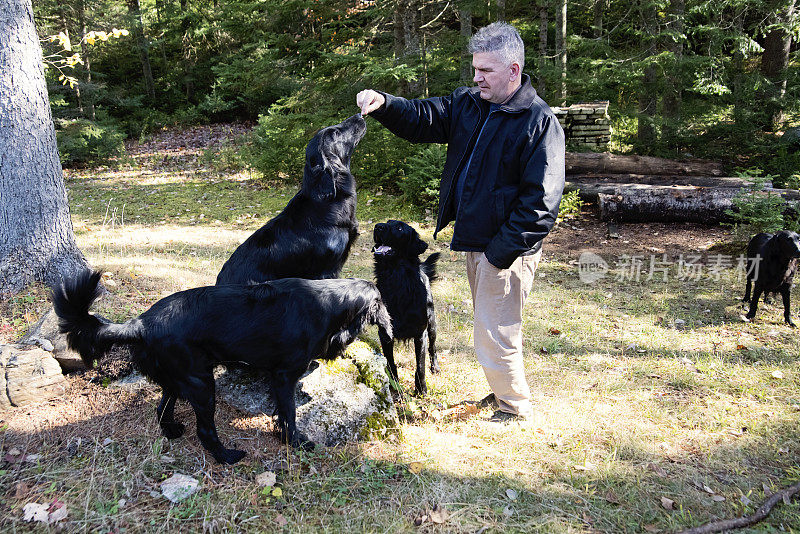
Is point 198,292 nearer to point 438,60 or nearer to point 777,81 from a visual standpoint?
point 438,60

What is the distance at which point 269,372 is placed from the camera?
3.14 meters

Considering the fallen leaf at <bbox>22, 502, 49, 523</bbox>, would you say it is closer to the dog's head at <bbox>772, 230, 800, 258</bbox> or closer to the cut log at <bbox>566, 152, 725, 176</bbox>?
the dog's head at <bbox>772, 230, 800, 258</bbox>

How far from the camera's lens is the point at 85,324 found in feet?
9.15

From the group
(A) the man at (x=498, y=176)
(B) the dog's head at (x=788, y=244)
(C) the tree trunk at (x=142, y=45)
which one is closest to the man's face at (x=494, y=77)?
(A) the man at (x=498, y=176)

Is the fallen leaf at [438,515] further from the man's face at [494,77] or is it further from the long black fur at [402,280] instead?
the man's face at [494,77]

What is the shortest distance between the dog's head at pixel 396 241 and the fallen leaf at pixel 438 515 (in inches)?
74.2

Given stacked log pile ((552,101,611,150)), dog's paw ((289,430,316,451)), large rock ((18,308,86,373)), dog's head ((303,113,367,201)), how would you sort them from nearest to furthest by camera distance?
dog's paw ((289,430,316,451)) → large rock ((18,308,86,373)) → dog's head ((303,113,367,201)) → stacked log pile ((552,101,611,150))

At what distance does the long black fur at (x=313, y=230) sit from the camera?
12.9 ft

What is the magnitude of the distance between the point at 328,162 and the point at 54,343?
2.49m

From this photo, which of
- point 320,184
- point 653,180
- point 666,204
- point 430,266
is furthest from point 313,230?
point 653,180

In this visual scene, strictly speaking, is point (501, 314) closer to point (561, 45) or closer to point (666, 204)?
point (666, 204)

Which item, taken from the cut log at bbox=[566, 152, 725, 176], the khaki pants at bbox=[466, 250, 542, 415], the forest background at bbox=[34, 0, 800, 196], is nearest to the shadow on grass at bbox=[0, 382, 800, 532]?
the khaki pants at bbox=[466, 250, 542, 415]

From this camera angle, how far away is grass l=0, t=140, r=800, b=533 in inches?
110

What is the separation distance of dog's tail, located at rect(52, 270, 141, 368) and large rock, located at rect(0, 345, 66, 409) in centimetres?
101
